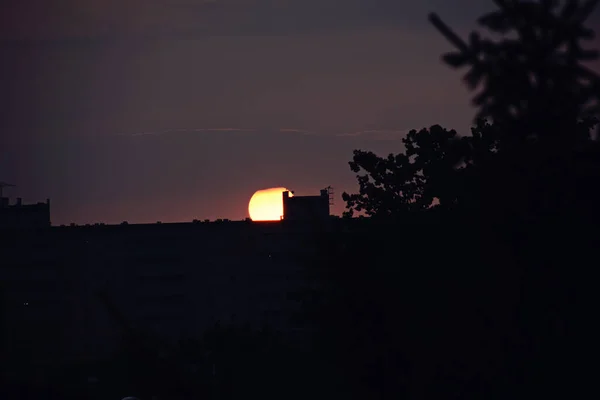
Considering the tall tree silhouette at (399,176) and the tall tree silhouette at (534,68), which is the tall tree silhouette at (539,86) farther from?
the tall tree silhouette at (399,176)

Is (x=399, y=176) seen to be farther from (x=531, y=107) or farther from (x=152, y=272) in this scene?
(x=152, y=272)

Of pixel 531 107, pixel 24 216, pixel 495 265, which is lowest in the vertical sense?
pixel 495 265

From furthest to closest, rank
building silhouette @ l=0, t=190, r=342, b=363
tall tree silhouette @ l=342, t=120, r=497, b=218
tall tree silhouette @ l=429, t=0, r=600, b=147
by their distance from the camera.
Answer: building silhouette @ l=0, t=190, r=342, b=363
tall tree silhouette @ l=342, t=120, r=497, b=218
tall tree silhouette @ l=429, t=0, r=600, b=147

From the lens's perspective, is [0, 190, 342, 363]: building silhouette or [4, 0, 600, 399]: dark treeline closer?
[4, 0, 600, 399]: dark treeline

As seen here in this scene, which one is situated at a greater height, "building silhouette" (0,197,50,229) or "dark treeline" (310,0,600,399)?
"building silhouette" (0,197,50,229)

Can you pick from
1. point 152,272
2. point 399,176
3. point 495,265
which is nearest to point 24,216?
point 152,272

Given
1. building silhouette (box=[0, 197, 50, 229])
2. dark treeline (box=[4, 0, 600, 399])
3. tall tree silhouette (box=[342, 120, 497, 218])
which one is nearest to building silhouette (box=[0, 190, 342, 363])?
building silhouette (box=[0, 197, 50, 229])

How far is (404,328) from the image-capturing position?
22.7 feet

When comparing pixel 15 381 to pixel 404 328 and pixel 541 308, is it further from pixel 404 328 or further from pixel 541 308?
pixel 541 308

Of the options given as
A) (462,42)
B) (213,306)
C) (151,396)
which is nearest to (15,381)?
(151,396)

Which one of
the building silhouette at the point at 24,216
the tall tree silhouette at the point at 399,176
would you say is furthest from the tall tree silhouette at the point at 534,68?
the building silhouette at the point at 24,216

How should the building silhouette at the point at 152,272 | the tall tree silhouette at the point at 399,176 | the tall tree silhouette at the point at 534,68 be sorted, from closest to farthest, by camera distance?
1. the tall tree silhouette at the point at 534,68
2. the tall tree silhouette at the point at 399,176
3. the building silhouette at the point at 152,272

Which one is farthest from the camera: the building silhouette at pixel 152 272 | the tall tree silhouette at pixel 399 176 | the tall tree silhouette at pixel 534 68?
the building silhouette at pixel 152 272

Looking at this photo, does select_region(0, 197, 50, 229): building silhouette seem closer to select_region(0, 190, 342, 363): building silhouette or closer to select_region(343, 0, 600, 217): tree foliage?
select_region(0, 190, 342, 363): building silhouette
